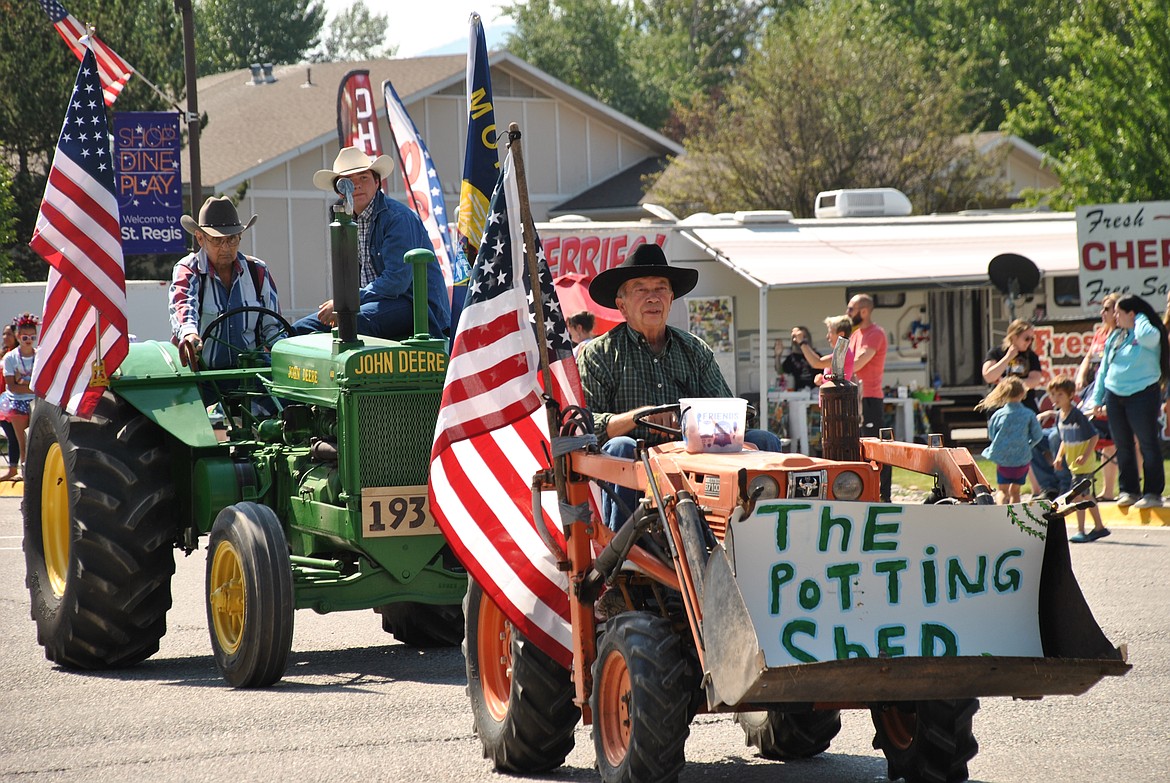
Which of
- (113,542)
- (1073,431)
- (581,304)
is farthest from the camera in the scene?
(581,304)

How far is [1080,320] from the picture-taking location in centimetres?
2333

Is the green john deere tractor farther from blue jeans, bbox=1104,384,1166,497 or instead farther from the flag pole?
blue jeans, bbox=1104,384,1166,497

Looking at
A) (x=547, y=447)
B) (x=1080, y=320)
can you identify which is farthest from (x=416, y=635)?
(x=1080, y=320)

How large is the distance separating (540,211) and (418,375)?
107 feet

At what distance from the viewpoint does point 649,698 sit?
5.16 m

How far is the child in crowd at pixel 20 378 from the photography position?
61.9 ft

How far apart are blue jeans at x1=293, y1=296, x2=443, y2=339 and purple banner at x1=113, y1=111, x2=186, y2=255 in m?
14.1

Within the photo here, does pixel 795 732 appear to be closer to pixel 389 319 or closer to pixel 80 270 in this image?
pixel 389 319

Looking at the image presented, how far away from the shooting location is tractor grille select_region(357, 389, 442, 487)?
26.1ft

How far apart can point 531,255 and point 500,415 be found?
617 millimetres

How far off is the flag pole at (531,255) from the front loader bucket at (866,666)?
125 cm

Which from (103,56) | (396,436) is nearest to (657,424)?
(396,436)

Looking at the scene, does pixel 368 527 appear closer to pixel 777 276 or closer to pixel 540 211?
pixel 777 276

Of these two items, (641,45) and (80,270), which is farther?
(641,45)
